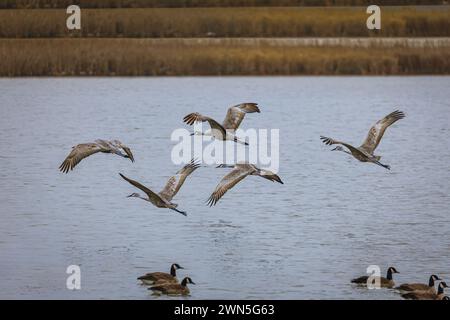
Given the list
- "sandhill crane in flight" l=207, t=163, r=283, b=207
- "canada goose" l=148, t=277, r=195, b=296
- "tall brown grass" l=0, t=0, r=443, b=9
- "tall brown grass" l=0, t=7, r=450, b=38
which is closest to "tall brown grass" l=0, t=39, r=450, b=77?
"tall brown grass" l=0, t=7, r=450, b=38

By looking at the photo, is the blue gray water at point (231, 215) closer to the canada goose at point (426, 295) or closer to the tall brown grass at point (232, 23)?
the canada goose at point (426, 295)

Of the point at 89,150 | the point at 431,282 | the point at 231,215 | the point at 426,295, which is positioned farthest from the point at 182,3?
the point at 426,295

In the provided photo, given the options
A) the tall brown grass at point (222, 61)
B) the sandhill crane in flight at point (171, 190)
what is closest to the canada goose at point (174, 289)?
the sandhill crane in flight at point (171, 190)

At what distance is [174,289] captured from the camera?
1594 centimetres

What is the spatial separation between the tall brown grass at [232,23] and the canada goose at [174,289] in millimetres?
36987

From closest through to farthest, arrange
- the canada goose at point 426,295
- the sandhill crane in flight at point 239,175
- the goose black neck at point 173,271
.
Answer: the canada goose at point 426,295, the goose black neck at point 173,271, the sandhill crane in flight at point 239,175

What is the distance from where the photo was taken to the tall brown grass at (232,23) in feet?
173

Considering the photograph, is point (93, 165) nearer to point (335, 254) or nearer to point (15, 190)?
point (15, 190)

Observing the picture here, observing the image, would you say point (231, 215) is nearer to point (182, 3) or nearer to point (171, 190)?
point (171, 190)

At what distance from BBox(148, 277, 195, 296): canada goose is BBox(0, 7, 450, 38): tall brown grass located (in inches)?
1456

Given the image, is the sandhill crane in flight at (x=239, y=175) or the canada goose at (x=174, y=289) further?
the sandhill crane in flight at (x=239, y=175)

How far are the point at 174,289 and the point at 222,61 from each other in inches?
1192

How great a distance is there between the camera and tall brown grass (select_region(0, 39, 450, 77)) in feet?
149

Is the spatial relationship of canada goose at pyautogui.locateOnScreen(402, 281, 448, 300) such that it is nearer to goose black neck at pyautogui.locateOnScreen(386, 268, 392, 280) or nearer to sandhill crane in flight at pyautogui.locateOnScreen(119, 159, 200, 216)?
goose black neck at pyautogui.locateOnScreen(386, 268, 392, 280)
